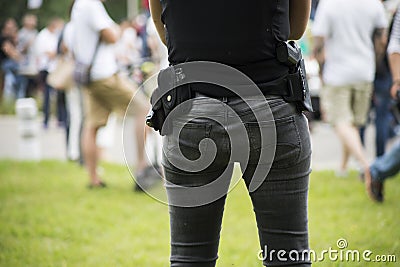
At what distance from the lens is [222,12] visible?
7.50 feet

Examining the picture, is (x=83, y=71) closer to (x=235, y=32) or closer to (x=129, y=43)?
(x=235, y=32)

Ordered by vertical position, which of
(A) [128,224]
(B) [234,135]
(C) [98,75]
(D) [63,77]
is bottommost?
(A) [128,224]

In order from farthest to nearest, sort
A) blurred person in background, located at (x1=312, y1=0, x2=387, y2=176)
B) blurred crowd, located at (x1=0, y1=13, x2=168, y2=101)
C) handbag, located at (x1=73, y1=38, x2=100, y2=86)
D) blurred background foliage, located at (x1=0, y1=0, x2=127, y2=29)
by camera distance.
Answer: blurred background foliage, located at (x1=0, y1=0, x2=127, y2=29) < blurred crowd, located at (x1=0, y1=13, x2=168, y2=101) < handbag, located at (x1=73, y1=38, x2=100, y2=86) < blurred person in background, located at (x1=312, y1=0, x2=387, y2=176)

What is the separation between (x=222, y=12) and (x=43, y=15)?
31.4 m

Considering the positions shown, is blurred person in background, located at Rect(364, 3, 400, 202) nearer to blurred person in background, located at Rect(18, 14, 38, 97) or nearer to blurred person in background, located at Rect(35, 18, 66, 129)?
blurred person in background, located at Rect(35, 18, 66, 129)

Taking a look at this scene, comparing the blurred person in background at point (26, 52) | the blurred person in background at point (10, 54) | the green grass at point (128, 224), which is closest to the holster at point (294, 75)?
the green grass at point (128, 224)

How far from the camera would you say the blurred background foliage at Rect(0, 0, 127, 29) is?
28.8m

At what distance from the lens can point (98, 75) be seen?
7297 mm

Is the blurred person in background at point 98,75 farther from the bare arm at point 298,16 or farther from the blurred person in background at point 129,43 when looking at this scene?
the bare arm at point 298,16

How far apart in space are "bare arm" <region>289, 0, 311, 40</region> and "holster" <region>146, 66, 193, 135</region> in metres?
0.47

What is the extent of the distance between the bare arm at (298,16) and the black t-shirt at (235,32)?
13 cm

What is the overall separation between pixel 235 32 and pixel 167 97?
0.34 m

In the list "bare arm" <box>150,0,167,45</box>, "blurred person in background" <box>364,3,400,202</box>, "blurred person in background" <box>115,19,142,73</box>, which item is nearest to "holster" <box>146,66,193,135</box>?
"bare arm" <box>150,0,167,45</box>

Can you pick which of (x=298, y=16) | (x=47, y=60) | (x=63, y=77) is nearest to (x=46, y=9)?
(x=47, y=60)
